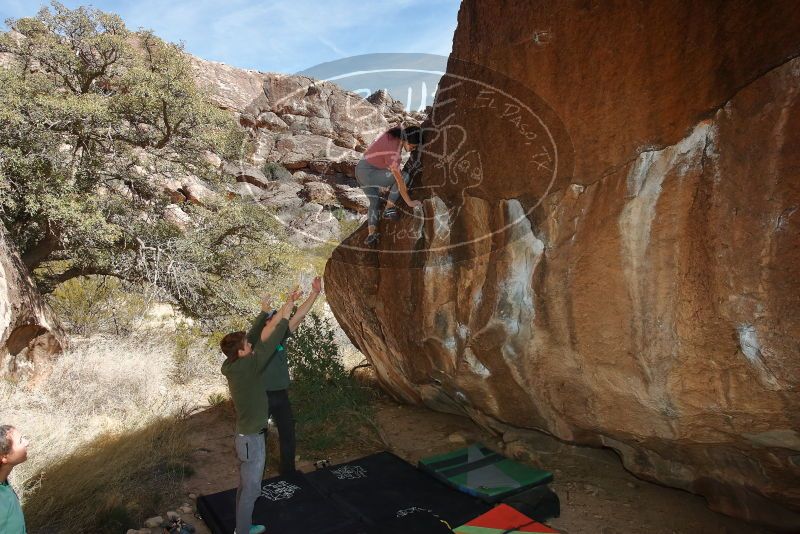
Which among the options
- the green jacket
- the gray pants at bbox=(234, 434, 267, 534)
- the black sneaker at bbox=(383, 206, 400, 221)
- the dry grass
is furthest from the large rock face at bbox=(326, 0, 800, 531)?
the dry grass

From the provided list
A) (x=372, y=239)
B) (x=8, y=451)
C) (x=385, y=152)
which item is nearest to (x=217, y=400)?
(x=372, y=239)

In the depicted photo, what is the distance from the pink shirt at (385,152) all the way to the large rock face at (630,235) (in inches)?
8.7

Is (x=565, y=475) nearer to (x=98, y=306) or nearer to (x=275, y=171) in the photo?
(x=98, y=306)

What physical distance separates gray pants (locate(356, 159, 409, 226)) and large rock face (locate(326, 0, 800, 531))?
0.95ft

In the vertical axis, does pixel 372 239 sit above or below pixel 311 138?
below

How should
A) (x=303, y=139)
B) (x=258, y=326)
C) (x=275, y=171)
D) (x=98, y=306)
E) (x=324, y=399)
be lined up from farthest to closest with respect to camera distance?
(x=303, y=139) → (x=275, y=171) → (x=98, y=306) → (x=324, y=399) → (x=258, y=326)

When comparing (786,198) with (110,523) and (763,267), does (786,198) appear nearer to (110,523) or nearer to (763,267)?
(763,267)

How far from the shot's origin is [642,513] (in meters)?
3.79

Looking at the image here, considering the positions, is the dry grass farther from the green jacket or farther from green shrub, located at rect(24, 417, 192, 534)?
the green jacket

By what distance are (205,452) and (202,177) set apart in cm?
538

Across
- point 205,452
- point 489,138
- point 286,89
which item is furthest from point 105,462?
point 286,89

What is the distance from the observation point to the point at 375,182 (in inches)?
169

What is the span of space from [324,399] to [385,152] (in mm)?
2564

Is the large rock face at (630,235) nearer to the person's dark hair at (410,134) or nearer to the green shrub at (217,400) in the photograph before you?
the person's dark hair at (410,134)
